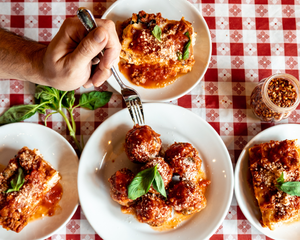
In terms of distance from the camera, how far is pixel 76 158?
3.09m

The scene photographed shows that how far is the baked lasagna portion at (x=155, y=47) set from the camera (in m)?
3.00

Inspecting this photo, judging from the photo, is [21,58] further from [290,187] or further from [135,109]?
[290,187]

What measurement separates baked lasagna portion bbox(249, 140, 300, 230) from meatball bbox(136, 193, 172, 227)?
105 cm

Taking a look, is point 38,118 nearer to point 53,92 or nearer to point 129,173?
point 53,92

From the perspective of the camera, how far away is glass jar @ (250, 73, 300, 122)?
2.94m

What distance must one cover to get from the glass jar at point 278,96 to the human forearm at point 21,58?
8.00 feet

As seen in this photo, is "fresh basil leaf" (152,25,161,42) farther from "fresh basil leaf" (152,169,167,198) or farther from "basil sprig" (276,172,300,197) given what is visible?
"basil sprig" (276,172,300,197)

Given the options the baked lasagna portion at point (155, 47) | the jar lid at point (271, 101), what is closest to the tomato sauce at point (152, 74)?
the baked lasagna portion at point (155, 47)

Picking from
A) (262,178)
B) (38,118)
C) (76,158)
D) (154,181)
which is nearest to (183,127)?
(154,181)

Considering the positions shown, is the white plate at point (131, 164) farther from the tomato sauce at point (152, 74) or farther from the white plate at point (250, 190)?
the tomato sauce at point (152, 74)

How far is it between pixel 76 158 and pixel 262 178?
2132 millimetres

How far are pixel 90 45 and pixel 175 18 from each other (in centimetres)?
143

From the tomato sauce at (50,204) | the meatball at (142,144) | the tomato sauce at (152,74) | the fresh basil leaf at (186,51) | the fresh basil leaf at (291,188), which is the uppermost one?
the fresh basil leaf at (186,51)

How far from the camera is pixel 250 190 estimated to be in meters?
3.16
